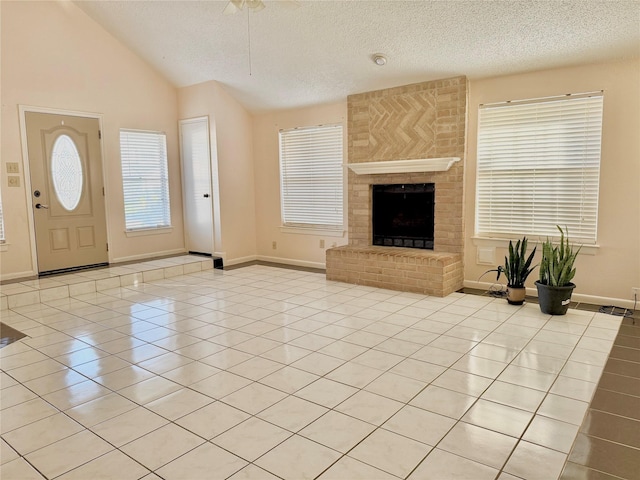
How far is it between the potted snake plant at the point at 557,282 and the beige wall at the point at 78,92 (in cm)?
535

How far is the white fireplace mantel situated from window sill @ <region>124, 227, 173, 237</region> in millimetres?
3161

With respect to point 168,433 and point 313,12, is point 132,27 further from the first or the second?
point 168,433

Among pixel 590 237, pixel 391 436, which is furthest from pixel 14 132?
pixel 590 237

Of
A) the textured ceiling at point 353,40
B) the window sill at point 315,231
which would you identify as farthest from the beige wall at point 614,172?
the window sill at point 315,231

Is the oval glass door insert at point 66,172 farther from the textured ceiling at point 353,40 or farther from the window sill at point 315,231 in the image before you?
the window sill at point 315,231

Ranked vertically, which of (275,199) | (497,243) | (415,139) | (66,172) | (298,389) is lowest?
(298,389)

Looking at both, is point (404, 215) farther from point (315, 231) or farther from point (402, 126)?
point (315, 231)

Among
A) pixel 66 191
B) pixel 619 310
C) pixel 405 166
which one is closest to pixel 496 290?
pixel 619 310

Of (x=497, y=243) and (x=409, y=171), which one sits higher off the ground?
(x=409, y=171)

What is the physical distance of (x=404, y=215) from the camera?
18.4 feet

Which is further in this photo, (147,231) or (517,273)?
(147,231)

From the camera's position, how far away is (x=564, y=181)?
4516 mm

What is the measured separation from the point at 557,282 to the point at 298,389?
2779 millimetres

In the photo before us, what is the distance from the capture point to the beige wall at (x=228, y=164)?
6.42 metres
